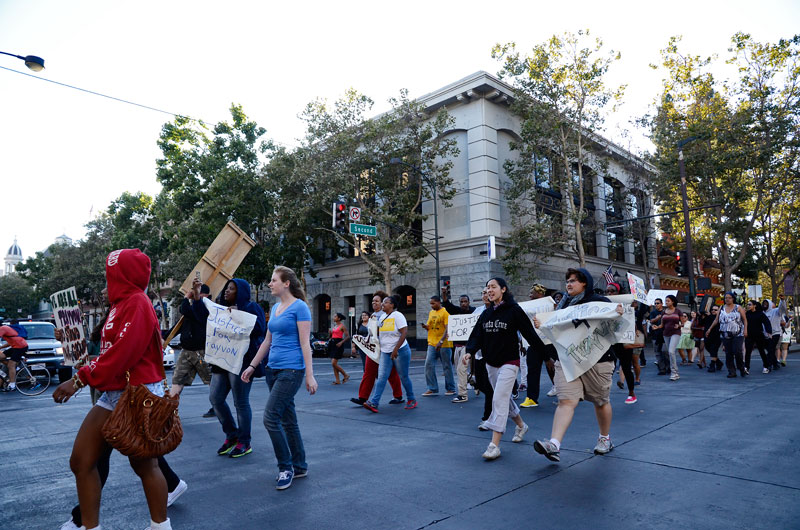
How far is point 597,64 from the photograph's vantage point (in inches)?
907

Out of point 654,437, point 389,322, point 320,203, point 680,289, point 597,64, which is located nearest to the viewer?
point 654,437

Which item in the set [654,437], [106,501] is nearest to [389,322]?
[654,437]

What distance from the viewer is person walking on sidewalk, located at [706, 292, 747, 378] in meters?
11.8

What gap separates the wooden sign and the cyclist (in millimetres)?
7321

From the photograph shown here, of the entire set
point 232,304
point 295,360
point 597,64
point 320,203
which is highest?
point 597,64

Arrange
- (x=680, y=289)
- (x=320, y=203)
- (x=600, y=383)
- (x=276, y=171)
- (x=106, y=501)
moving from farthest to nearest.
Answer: (x=680, y=289)
(x=276, y=171)
(x=320, y=203)
(x=600, y=383)
(x=106, y=501)

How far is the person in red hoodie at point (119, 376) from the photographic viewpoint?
9.87ft

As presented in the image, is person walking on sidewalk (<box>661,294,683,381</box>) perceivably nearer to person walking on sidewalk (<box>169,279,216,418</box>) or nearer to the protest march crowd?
the protest march crowd

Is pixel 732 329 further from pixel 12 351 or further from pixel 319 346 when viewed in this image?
pixel 319 346

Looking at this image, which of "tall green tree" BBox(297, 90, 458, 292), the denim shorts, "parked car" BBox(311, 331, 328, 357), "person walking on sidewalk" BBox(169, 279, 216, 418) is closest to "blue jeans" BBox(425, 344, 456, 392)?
"person walking on sidewalk" BBox(169, 279, 216, 418)

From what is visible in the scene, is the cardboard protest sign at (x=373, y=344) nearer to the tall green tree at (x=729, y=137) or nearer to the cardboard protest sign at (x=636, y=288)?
the cardboard protest sign at (x=636, y=288)

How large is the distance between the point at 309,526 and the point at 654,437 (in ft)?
13.9

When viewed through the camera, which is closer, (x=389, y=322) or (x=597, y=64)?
(x=389, y=322)

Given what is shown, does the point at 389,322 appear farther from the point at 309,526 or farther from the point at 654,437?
the point at 309,526
